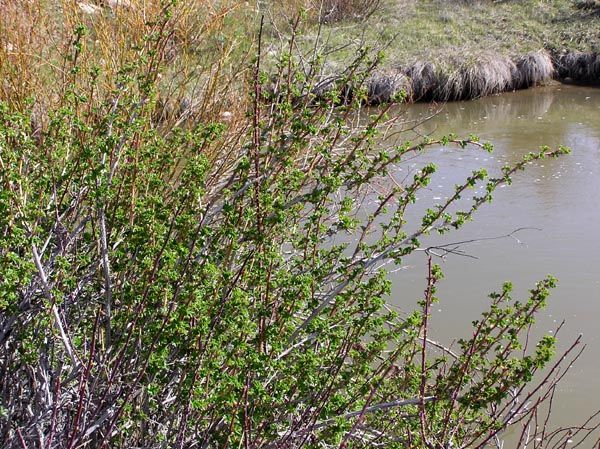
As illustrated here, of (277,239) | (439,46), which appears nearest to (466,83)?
(439,46)

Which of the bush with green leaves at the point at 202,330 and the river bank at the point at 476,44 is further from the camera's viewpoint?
the river bank at the point at 476,44

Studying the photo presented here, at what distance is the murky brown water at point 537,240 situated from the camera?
→ 17.7ft

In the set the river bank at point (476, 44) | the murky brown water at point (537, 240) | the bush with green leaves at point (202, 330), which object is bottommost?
the murky brown water at point (537, 240)

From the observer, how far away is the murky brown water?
17.7 feet

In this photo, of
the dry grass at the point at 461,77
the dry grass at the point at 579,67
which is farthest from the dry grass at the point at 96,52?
the dry grass at the point at 579,67

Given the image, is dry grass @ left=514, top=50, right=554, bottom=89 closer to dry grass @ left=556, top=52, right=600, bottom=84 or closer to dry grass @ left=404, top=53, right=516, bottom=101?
dry grass @ left=404, top=53, right=516, bottom=101

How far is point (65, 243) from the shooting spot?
2.58 m

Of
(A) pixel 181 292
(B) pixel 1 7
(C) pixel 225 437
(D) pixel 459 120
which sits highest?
(B) pixel 1 7

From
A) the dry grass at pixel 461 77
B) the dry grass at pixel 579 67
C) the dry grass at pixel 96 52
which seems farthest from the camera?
the dry grass at pixel 579 67

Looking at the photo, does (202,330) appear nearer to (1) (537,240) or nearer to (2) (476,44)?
(1) (537,240)

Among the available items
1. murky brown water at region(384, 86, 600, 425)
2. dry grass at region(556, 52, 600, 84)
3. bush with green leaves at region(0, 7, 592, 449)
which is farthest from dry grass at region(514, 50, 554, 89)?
bush with green leaves at region(0, 7, 592, 449)

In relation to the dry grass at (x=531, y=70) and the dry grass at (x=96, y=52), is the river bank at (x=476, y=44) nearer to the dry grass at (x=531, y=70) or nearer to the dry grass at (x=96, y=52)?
the dry grass at (x=531, y=70)

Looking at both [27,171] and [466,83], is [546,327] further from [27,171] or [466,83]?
[466,83]

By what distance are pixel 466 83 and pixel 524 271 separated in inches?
315
